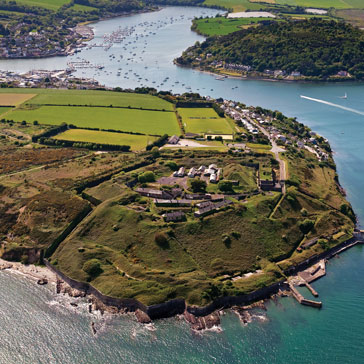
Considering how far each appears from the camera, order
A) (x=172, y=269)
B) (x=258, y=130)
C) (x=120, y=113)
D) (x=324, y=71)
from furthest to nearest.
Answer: (x=324, y=71) → (x=120, y=113) → (x=258, y=130) → (x=172, y=269)

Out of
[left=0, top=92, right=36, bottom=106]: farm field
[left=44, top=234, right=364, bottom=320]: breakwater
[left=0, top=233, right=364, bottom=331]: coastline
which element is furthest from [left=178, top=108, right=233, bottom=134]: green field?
[left=44, top=234, right=364, bottom=320]: breakwater

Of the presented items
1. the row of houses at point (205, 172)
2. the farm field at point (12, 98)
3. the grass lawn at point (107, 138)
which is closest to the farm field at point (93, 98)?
the farm field at point (12, 98)

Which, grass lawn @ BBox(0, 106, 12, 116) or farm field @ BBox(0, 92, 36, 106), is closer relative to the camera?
grass lawn @ BBox(0, 106, 12, 116)

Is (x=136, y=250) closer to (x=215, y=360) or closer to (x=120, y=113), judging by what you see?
(x=215, y=360)

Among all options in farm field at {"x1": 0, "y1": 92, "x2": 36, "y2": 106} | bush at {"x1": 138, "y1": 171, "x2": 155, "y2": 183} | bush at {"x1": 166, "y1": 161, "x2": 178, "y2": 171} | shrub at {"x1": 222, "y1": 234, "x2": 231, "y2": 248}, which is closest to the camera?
shrub at {"x1": 222, "y1": 234, "x2": 231, "y2": 248}

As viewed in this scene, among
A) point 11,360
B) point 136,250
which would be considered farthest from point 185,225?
point 11,360

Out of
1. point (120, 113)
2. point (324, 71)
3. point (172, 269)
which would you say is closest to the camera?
point (172, 269)

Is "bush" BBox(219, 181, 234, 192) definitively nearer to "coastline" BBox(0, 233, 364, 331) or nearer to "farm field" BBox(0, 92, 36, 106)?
"coastline" BBox(0, 233, 364, 331)
